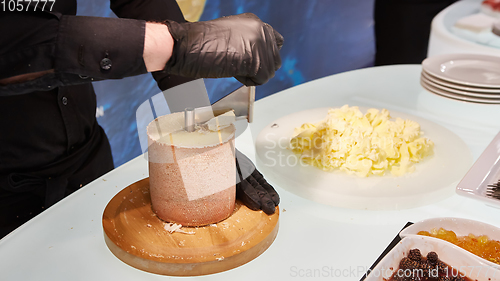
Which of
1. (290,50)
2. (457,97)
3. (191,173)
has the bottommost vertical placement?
(290,50)

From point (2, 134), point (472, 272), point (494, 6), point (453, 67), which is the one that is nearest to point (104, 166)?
point (2, 134)

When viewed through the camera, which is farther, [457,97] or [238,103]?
[457,97]

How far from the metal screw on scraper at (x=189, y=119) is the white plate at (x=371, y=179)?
0.33 m

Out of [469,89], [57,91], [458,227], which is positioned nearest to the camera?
[458,227]

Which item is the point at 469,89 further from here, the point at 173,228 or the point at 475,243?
the point at 173,228

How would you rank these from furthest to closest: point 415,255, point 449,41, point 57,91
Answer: point 449,41 < point 57,91 < point 415,255

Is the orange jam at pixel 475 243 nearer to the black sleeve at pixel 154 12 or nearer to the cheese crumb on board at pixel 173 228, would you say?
the cheese crumb on board at pixel 173 228

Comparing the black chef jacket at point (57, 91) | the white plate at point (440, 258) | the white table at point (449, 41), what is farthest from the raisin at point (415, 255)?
the white table at point (449, 41)

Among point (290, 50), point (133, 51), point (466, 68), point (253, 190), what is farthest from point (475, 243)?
point (290, 50)

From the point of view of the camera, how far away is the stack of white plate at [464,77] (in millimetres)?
1551

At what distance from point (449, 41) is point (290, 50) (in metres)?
1.90

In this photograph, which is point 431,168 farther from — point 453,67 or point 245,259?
point 453,67

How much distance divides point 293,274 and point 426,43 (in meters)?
3.33

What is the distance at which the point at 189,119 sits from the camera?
0.93 m
